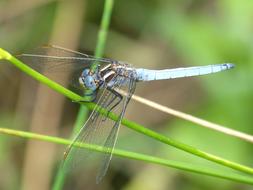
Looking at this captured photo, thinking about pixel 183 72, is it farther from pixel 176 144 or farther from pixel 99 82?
pixel 176 144

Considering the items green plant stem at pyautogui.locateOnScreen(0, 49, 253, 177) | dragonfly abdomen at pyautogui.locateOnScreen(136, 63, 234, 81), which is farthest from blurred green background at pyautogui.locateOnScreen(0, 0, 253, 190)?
green plant stem at pyautogui.locateOnScreen(0, 49, 253, 177)

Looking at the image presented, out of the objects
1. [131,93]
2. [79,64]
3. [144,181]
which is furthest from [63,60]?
[144,181]

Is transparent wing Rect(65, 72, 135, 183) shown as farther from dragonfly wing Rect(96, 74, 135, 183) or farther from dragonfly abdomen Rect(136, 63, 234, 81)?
dragonfly abdomen Rect(136, 63, 234, 81)

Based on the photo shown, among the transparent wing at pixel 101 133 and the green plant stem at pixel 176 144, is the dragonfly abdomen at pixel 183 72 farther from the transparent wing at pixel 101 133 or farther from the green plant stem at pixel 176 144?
the green plant stem at pixel 176 144

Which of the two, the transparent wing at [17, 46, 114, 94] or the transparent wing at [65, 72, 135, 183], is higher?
the transparent wing at [17, 46, 114, 94]

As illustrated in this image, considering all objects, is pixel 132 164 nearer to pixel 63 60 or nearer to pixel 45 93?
pixel 45 93

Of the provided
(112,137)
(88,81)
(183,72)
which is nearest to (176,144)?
(112,137)

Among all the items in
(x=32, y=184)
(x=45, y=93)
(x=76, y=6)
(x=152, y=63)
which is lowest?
(x=32, y=184)
